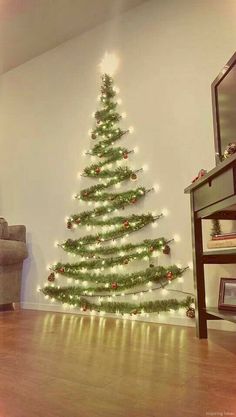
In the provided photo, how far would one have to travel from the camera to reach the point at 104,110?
2.89 meters

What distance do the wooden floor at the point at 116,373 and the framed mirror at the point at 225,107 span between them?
1.07m

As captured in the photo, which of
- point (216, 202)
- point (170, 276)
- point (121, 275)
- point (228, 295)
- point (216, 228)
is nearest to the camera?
point (216, 202)

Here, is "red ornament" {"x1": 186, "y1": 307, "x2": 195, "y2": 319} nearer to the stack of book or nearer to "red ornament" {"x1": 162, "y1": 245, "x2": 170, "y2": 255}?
"red ornament" {"x1": 162, "y1": 245, "x2": 170, "y2": 255}

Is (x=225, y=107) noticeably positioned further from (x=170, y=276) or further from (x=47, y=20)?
(x=47, y=20)

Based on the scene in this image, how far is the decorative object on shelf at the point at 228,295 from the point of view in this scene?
170 cm

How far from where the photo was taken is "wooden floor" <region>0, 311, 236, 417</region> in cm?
87

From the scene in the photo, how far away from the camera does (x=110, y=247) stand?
2.62 m

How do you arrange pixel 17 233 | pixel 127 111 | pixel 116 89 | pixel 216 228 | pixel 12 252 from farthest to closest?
pixel 17 233, pixel 12 252, pixel 116 89, pixel 127 111, pixel 216 228

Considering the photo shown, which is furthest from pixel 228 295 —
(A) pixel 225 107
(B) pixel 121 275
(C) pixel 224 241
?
(A) pixel 225 107

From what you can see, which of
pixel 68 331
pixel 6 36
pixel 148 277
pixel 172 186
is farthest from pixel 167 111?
pixel 6 36

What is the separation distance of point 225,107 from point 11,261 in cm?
223

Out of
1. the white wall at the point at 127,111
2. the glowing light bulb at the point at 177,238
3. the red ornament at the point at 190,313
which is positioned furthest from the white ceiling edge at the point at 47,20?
the red ornament at the point at 190,313

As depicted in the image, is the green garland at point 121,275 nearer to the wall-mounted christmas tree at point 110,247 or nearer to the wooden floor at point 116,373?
the wall-mounted christmas tree at point 110,247

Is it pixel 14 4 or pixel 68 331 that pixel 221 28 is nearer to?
pixel 14 4
